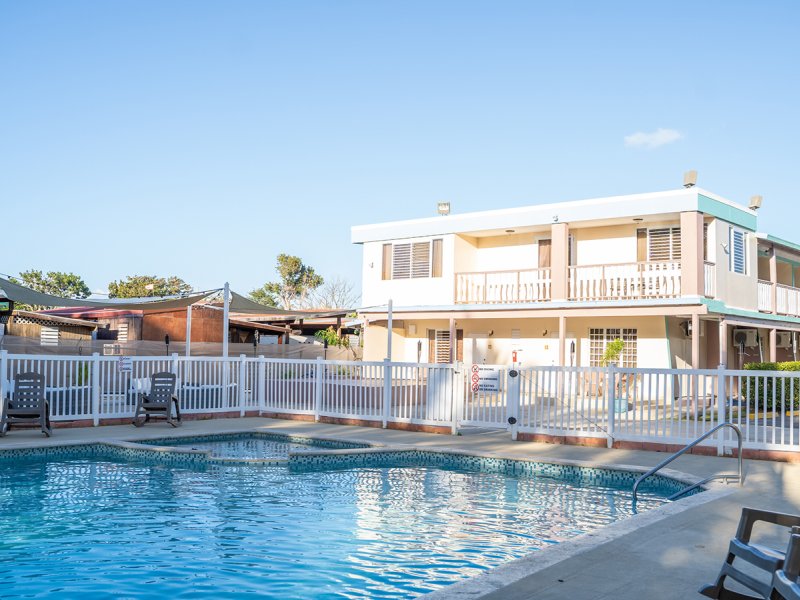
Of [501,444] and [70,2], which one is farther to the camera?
[70,2]

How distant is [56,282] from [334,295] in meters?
26.8

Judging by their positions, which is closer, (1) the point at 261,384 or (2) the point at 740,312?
(1) the point at 261,384

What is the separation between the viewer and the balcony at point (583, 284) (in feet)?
71.8

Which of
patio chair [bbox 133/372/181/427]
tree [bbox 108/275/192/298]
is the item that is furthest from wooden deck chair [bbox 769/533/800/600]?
tree [bbox 108/275/192/298]

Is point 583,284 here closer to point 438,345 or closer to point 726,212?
point 726,212

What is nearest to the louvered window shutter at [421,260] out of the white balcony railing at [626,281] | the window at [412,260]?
the window at [412,260]

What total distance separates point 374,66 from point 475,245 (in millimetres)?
7197

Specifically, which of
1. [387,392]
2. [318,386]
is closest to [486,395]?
[387,392]

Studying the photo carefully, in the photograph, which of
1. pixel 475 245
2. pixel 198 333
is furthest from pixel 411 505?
pixel 198 333

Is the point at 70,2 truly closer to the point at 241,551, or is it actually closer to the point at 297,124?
the point at 297,124

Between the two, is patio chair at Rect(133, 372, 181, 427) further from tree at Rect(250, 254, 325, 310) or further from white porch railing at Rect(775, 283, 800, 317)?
tree at Rect(250, 254, 325, 310)

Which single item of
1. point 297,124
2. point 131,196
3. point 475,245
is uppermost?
point 297,124

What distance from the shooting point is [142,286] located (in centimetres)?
6481

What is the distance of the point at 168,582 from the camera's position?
596 cm
